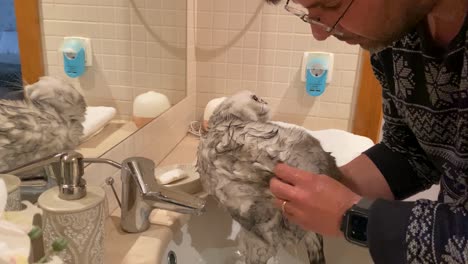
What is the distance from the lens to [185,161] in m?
1.15

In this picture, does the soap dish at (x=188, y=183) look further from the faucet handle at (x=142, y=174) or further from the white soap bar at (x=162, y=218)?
the faucet handle at (x=142, y=174)

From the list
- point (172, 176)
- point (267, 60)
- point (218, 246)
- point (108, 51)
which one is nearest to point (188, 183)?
point (172, 176)

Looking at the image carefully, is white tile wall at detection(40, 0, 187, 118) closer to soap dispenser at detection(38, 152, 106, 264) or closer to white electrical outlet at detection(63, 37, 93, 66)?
white electrical outlet at detection(63, 37, 93, 66)

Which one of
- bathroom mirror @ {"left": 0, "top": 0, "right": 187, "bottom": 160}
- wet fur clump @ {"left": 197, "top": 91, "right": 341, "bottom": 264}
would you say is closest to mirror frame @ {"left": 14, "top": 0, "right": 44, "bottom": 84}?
bathroom mirror @ {"left": 0, "top": 0, "right": 187, "bottom": 160}

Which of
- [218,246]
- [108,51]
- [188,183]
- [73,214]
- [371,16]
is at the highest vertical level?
[371,16]

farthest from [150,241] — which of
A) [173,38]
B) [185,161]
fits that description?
[173,38]

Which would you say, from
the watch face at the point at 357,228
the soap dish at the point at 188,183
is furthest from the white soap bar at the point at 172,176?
the watch face at the point at 357,228

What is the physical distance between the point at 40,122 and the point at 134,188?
0.18m

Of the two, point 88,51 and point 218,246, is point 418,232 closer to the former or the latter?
point 218,246

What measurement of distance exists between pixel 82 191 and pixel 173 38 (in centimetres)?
79

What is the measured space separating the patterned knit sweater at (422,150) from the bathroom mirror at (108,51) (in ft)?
1.67

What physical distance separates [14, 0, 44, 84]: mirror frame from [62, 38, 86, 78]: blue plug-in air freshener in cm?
6

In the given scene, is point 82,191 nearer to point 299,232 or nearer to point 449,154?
point 299,232

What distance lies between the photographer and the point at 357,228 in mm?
588
